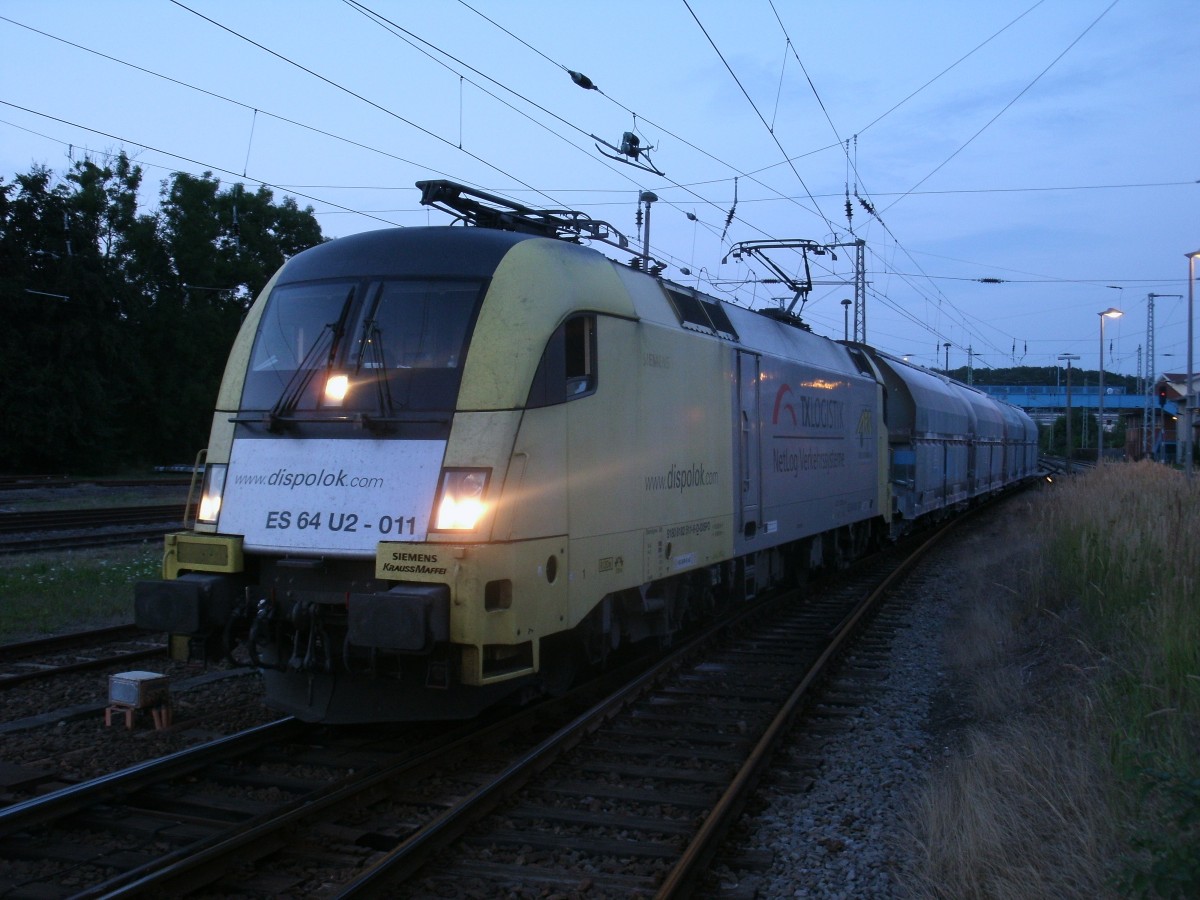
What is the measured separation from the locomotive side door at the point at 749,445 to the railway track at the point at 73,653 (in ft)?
18.2

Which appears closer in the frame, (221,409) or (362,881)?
(362,881)

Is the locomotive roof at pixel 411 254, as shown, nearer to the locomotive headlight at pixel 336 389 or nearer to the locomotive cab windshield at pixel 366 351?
the locomotive cab windshield at pixel 366 351

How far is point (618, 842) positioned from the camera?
512 cm

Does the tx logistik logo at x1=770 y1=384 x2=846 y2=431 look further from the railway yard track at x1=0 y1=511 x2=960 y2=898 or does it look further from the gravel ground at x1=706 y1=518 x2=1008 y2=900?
the railway yard track at x1=0 y1=511 x2=960 y2=898

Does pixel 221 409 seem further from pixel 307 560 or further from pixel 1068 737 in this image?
pixel 1068 737

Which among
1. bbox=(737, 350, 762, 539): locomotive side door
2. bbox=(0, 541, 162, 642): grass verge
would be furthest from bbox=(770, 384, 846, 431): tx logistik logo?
bbox=(0, 541, 162, 642): grass verge

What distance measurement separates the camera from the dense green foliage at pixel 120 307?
129 ft

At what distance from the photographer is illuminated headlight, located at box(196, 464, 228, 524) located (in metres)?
6.61

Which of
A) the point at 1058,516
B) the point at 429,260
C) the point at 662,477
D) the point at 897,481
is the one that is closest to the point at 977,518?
the point at 897,481

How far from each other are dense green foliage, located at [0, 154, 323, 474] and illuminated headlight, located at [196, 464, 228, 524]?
120ft

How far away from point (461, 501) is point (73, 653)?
5338mm

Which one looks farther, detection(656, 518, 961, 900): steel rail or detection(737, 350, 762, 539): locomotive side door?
detection(737, 350, 762, 539): locomotive side door

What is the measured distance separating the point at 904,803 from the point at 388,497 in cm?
347

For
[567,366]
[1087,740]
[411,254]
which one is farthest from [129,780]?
[1087,740]
